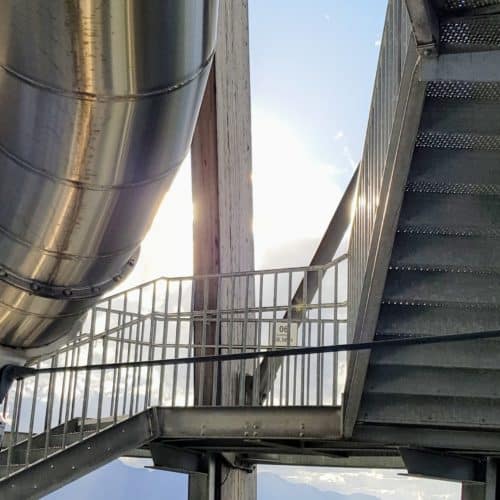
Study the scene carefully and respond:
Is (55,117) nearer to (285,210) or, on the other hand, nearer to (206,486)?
(206,486)

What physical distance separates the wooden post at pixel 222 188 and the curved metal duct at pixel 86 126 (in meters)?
2.54

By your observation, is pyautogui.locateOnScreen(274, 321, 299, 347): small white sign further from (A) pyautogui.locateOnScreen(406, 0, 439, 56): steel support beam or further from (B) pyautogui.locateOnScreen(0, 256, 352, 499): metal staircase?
(A) pyautogui.locateOnScreen(406, 0, 439, 56): steel support beam

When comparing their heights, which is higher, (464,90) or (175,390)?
(464,90)

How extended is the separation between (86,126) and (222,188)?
3534 mm

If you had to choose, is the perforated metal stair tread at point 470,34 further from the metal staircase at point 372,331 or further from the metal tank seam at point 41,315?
the metal tank seam at point 41,315

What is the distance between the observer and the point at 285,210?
715 centimetres

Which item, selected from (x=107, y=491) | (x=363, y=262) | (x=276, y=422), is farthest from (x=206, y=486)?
(x=107, y=491)

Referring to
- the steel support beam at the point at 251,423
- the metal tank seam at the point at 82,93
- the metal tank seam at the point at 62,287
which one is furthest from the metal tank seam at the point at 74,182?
the steel support beam at the point at 251,423

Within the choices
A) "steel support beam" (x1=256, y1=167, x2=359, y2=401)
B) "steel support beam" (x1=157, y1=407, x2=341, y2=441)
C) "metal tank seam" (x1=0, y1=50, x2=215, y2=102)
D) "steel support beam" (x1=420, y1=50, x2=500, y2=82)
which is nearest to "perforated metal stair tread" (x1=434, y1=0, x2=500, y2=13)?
"steel support beam" (x1=420, y1=50, x2=500, y2=82)

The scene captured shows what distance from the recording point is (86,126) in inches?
64.4

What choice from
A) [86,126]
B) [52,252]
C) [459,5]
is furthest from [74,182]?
[459,5]

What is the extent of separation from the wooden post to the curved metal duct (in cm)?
254

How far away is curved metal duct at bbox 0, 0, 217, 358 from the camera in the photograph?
1.47 metres

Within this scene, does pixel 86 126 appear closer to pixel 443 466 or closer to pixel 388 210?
pixel 388 210
